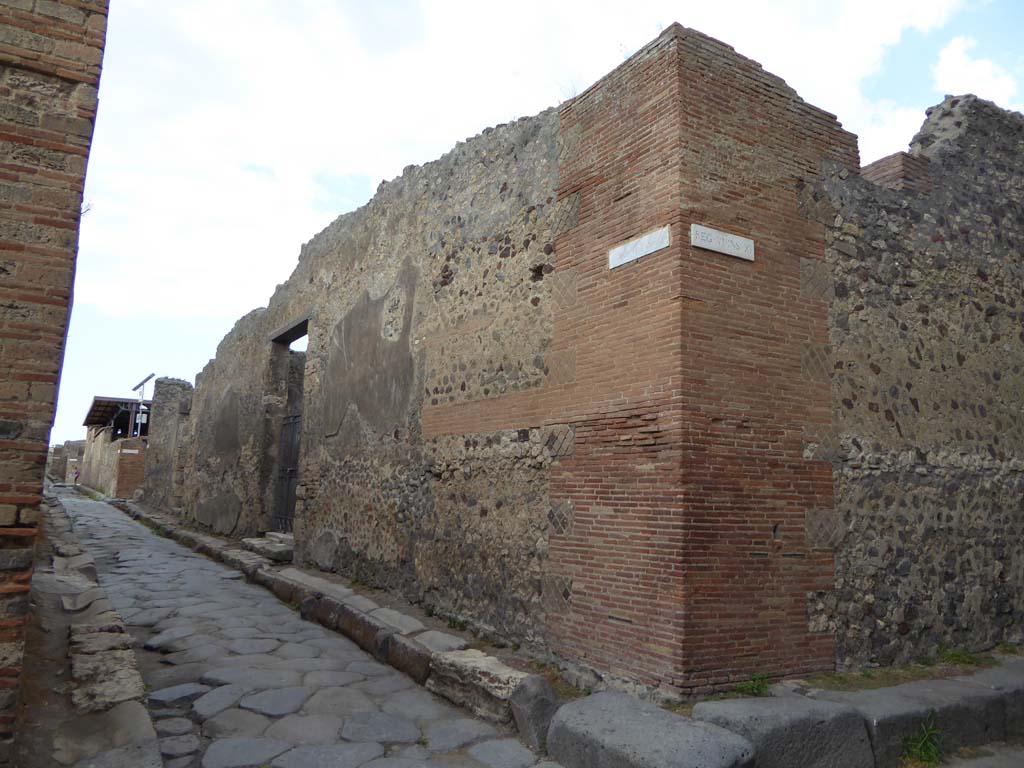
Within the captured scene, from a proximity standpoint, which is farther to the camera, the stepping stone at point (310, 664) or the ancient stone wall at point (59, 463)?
the ancient stone wall at point (59, 463)

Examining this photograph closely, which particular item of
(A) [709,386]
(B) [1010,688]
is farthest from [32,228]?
(B) [1010,688]

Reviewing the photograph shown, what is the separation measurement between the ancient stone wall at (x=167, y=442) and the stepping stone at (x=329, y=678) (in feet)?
35.8

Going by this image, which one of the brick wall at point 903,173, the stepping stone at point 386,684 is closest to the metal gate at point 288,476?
the stepping stone at point 386,684

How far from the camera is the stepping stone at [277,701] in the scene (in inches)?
151

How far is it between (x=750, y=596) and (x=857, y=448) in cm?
131

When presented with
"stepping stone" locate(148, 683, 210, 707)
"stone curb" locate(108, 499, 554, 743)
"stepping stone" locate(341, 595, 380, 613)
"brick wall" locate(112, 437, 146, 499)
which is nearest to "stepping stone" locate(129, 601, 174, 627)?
"stone curb" locate(108, 499, 554, 743)

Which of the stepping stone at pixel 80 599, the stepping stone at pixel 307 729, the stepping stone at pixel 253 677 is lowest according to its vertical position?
the stepping stone at pixel 307 729

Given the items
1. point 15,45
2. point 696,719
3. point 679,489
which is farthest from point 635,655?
point 15,45

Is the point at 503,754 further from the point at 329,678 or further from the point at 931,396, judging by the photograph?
the point at 931,396

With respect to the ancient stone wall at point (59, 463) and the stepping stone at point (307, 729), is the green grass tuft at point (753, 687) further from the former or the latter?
the ancient stone wall at point (59, 463)

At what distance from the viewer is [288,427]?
10.2 meters

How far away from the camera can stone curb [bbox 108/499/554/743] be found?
12.6 ft

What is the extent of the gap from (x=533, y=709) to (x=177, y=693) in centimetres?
200

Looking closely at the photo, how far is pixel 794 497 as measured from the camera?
4246 mm
